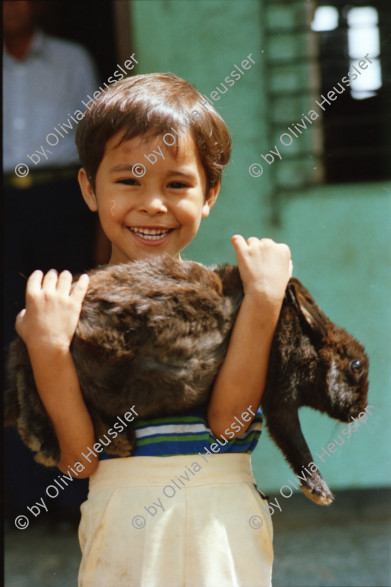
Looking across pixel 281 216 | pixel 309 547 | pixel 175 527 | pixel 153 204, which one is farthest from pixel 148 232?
pixel 309 547

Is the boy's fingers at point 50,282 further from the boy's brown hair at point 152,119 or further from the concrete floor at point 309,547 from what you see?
the concrete floor at point 309,547

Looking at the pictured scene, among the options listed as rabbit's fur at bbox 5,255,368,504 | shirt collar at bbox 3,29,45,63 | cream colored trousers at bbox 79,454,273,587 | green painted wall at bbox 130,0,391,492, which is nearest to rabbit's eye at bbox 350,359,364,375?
rabbit's fur at bbox 5,255,368,504

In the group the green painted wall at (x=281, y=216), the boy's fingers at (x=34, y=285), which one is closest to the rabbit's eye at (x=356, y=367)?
the boy's fingers at (x=34, y=285)

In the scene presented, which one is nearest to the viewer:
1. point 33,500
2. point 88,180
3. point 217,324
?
point 217,324

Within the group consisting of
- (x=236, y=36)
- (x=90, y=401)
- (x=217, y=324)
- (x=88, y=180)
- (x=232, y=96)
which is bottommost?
(x=90, y=401)

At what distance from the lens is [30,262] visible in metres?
3.44

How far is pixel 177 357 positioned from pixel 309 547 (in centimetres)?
236

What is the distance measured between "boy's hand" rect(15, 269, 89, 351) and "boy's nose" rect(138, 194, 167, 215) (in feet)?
0.94

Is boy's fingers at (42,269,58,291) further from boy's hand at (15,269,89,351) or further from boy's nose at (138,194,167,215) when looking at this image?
boy's nose at (138,194,167,215)

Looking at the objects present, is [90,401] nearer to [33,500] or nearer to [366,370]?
[366,370]

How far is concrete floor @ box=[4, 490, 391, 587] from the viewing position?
343 cm

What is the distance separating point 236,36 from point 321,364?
2.01 m

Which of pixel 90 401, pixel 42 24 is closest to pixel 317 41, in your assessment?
pixel 42 24

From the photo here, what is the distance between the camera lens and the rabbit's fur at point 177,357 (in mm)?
1608
